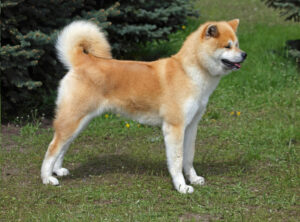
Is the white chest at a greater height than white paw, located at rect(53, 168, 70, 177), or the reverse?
the white chest

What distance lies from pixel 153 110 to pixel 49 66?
8.51 feet

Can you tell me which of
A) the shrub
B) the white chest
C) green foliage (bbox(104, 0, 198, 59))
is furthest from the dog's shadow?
the shrub

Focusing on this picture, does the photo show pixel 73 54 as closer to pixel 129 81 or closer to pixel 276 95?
pixel 129 81

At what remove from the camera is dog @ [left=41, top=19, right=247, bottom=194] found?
4348 mm

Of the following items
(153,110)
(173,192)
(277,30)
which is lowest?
(277,30)

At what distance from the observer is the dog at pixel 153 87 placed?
4.35 m

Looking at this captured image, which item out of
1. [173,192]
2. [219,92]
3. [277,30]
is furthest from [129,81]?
[277,30]

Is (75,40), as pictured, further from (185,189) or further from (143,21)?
(143,21)

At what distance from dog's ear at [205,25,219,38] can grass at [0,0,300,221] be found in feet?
4.68

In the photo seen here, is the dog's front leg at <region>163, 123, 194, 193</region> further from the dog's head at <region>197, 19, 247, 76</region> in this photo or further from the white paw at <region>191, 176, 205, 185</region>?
the dog's head at <region>197, 19, 247, 76</region>

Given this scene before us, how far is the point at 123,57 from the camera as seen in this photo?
825 cm

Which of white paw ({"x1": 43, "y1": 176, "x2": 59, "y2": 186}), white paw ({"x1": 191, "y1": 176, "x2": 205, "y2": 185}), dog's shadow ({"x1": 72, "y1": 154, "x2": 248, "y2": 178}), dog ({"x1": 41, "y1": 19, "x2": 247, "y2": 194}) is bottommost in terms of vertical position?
dog's shadow ({"x1": 72, "y1": 154, "x2": 248, "y2": 178})

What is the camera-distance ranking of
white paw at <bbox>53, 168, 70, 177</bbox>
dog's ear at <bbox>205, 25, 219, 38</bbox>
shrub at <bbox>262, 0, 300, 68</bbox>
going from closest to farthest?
dog's ear at <bbox>205, 25, 219, 38</bbox> < white paw at <bbox>53, 168, 70, 177</bbox> < shrub at <bbox>262, 0, 300, 68</bbox>

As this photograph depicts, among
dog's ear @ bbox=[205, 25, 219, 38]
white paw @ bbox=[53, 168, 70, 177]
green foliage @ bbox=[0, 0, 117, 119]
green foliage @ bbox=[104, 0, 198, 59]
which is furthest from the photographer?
green foliage @ bbox=[104, 0, 198, 59]
